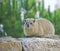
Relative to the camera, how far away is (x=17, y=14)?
4.14 meters

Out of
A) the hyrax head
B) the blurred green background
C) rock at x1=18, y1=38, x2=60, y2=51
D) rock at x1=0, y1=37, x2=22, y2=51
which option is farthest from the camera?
the blurred green background

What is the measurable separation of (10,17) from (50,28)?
99 cm

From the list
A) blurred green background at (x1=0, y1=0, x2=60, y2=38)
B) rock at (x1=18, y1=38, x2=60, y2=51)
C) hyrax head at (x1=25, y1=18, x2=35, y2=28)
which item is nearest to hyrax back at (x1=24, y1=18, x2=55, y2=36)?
hyrax head at (x1=25, y1=18, x2=35, y2=28)

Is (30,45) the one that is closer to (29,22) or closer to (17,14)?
(29,22)

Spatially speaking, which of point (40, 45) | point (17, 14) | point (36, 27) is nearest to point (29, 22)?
point (36, 27)

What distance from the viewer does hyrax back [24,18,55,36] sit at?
10.2 feet

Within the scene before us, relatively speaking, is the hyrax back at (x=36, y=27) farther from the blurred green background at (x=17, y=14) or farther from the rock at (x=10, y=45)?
the rock at (x=10, y=45)

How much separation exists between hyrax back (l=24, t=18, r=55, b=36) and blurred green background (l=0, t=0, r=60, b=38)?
0.64 metres

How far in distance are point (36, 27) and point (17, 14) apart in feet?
3.11

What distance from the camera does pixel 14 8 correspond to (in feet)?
13.8

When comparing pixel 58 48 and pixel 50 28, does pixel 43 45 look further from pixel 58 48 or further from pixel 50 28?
pixel 50 28

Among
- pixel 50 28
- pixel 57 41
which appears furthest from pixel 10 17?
pixel 57 41

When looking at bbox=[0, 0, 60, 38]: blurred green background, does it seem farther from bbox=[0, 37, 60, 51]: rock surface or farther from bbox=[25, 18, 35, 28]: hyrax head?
bbox=[0, 37, 60, 51]: rock surface

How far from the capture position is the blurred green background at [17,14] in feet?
13.1
